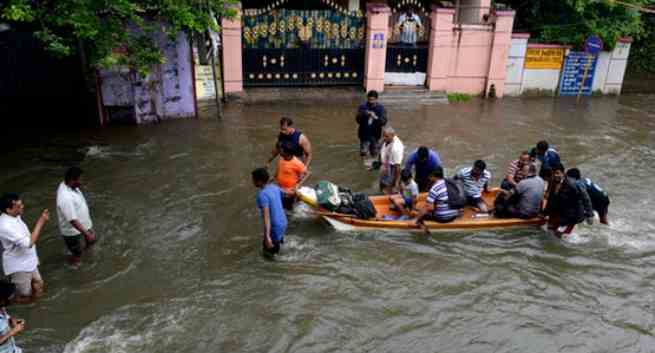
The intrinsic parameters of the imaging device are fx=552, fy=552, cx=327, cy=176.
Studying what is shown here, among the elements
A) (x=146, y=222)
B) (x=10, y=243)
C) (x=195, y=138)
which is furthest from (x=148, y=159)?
(x=10, y=243)

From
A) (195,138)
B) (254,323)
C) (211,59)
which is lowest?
(254,323)

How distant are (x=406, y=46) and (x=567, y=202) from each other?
1002cm

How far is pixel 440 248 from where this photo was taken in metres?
8.67

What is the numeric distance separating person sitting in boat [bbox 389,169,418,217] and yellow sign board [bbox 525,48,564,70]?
1116 cm

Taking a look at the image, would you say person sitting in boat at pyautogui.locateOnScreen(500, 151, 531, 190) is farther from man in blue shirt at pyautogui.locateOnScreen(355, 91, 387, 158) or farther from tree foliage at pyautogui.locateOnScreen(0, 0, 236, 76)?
tree foliage at pyautogui.locateOnScreen(0, 0, 236, 76)

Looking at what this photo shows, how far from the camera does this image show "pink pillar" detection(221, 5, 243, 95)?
15.4m

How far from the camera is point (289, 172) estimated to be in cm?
835

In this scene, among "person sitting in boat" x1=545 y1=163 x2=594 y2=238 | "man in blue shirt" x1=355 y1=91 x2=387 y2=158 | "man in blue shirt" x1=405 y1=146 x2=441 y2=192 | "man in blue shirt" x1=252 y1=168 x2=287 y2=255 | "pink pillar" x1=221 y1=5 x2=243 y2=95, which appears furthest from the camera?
"pink pillar" x1=221 y1=5 x2=243 y2=95

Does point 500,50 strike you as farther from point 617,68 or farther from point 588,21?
point 617,68

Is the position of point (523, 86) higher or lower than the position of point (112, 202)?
higher

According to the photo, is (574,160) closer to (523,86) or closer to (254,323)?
(523,86)

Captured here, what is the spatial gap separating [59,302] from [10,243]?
1424 millimetres

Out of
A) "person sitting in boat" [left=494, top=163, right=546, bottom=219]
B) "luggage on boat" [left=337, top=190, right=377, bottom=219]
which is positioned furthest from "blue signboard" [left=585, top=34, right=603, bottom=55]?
"luggage on boat" [left=337, top=190, right=377, bottom=219]

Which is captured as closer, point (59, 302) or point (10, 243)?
point (10, 243)
